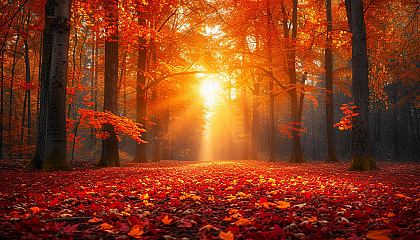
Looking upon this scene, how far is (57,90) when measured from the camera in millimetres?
7125

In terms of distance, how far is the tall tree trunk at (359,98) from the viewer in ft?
27.8

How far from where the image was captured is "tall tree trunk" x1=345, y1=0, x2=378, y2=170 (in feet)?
27.8

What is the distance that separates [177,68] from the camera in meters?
12.9

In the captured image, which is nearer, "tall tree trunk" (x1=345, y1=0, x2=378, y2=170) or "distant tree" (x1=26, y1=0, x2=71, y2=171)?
"distant tree" (x1=26, y1=0, x2=71, y2=171)

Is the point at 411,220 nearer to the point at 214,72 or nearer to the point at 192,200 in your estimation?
the point at 192,200

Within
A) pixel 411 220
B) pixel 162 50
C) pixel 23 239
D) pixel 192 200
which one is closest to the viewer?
pixel 23 239

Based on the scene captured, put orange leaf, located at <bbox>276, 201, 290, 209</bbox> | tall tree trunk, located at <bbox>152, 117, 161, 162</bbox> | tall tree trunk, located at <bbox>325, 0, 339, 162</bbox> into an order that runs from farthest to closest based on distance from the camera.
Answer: tall tree trunk, located at <bbox>152, 117, 161, 162</bbox>
tall tree trunk, located at <bbox>325, 0, 339, 162</bbox>
orange leaf, located at <bbox>276, 201, 290, 209</bbox>

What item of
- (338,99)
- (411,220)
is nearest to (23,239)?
(411,220)

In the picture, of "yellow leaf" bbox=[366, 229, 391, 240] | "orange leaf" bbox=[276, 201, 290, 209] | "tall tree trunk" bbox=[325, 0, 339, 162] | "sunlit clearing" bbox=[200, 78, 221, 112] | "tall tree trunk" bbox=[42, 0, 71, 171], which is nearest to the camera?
"yellow leaf" bbox=[366, 229, 391, 240]

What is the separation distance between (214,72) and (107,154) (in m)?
6.27

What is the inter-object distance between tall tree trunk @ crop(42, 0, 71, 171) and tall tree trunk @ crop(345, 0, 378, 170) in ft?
31.0

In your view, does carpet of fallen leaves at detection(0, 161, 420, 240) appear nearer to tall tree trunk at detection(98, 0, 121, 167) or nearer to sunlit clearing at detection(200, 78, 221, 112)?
tall tree trunk at detection(98, 0, 121, 167)

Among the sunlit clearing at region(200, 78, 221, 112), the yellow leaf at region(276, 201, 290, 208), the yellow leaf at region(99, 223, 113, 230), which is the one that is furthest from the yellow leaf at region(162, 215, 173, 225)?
the sunlit clearing at region(200, 78, 221, 112)

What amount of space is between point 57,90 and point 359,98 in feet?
32.2
